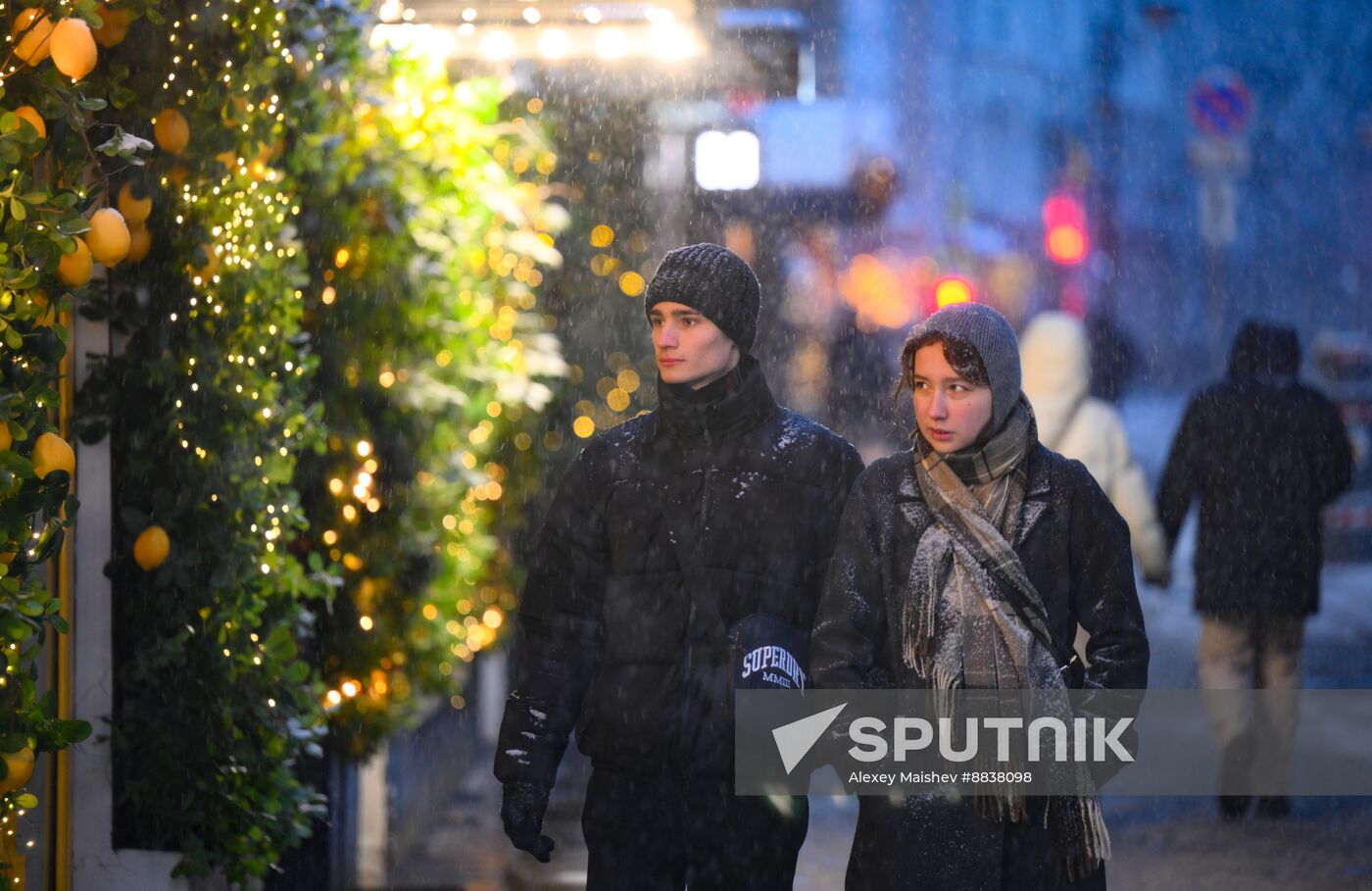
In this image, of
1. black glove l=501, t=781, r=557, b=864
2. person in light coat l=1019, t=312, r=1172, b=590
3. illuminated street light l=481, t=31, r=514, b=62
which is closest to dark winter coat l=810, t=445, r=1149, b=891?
black glove l=501, t=781, r=557, b=864

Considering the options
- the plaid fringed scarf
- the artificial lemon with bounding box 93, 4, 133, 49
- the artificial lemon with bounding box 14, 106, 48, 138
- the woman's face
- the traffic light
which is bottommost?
the plaid fringed scarf

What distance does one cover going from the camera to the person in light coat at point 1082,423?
685 cm

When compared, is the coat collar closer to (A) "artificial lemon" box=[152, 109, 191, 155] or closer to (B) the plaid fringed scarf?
(B) the plaid fringed scarf

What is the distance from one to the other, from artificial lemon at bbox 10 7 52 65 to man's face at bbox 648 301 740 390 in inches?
53.5

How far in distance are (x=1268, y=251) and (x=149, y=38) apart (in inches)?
1400

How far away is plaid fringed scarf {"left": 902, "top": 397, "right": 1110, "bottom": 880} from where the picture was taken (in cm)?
349

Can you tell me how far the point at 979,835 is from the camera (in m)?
3.54

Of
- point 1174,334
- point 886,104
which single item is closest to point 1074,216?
point 886,104

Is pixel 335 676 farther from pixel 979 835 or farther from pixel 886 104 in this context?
pixel 886 104

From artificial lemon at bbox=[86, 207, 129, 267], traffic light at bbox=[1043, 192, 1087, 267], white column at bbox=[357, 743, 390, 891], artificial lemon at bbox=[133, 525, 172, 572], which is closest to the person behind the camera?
artificial lemon at bbox=[86, 207, 129, 267]

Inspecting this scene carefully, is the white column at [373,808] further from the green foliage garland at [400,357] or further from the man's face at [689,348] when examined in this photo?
the man's face at [689,348]

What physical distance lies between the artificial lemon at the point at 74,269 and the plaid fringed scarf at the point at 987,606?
1.74m

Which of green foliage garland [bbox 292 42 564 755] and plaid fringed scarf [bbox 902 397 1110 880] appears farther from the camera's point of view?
green foliage garland [bbox 292 42 564 755]

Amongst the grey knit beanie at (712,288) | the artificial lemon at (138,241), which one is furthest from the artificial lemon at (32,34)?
the grey knit beanie at (712,288)
